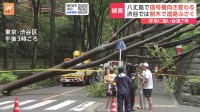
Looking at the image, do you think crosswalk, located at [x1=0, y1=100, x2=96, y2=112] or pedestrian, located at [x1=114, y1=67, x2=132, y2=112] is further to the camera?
crosswalk, located at [x1=0, y1=100, x2=96, y2=112]

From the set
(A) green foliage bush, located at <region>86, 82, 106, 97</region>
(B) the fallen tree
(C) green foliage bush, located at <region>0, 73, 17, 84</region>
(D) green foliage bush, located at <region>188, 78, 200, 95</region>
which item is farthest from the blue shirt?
(C) green foliage bush, located at <region>0, 73, 17, 84</region>

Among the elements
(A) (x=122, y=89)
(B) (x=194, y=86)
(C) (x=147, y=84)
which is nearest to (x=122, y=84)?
(A) (x=122, y=89)

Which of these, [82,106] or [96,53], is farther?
[96,53]

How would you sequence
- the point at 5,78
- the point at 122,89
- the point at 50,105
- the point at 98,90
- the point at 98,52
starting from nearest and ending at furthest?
the point at 122,89, the point at 50,105, the point at 98,52, the point at 98,90, the point at 5,78

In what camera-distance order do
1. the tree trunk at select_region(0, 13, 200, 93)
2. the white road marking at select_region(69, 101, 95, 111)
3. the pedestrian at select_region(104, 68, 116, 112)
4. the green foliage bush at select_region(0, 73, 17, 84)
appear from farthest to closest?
the green foliage bush at select_region(0, 73, 17, 84)
the tree trunk at select_region(0, 13, 200, 93)
the white road marking at select_region(69, 101, 95, 111)
the pedestrian at select_region(104, 68, 116, 112)

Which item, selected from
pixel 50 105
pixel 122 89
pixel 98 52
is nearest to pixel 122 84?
pixel 122 89

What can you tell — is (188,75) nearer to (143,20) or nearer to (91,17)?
(143,20)
